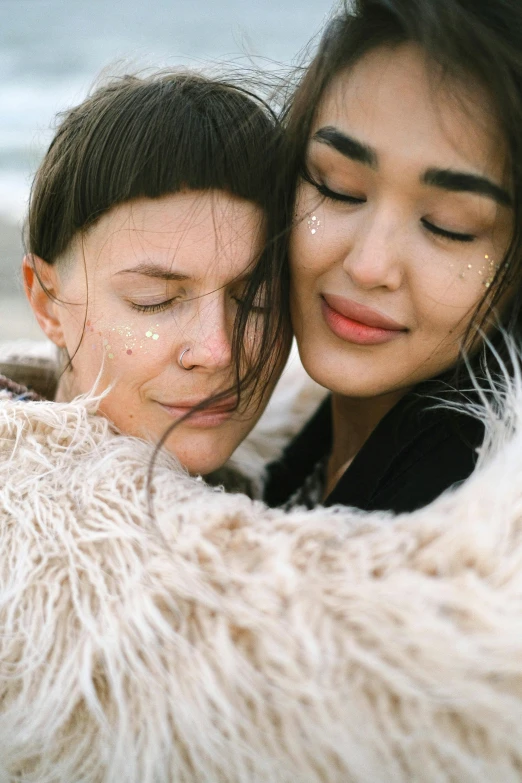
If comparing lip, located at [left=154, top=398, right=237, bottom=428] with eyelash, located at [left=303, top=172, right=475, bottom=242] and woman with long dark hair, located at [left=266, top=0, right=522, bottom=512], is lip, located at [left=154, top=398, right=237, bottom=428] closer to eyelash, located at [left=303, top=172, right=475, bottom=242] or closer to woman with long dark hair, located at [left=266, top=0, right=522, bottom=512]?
woman with long dark hair, located at [left=266, top=0, right=522, bottom=512]

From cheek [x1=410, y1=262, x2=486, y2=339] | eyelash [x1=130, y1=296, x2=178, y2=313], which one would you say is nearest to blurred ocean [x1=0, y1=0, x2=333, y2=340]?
eyelash [x1=130, y1=296, x2=178, y2=313]

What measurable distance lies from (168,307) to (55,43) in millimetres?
4189

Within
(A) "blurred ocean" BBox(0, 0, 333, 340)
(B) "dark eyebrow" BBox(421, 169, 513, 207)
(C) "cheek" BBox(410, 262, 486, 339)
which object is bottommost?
(A) "blurred ocean" BBox(0, 0, 333, 340)

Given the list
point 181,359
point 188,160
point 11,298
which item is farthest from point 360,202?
point 11,298

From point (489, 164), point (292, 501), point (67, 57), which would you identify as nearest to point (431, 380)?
point (489, 164)

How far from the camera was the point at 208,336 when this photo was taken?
1246mm

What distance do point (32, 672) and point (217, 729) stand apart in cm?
25

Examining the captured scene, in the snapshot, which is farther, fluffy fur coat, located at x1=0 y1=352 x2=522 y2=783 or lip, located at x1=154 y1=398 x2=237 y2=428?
lip, located at x1=154 y1=398 x2=237 y2=428

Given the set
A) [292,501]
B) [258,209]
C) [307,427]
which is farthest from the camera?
[307,427]

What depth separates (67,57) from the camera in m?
4.38

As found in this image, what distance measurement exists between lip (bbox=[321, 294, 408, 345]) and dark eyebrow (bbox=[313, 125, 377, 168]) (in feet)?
0.77

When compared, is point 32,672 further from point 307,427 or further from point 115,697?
point 307,427

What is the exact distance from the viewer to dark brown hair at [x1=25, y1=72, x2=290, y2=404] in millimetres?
1256

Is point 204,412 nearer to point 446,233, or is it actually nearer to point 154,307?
point 154,307
